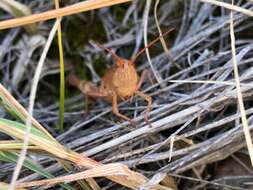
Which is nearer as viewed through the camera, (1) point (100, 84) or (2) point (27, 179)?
(2) point (27, 179)

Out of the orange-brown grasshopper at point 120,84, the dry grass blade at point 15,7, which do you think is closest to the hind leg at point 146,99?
the orange-brown grasshopper at point 120,84

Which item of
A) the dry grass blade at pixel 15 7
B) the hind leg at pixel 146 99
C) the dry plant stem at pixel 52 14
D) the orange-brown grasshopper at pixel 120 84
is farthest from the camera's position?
the dry grass blade at pixel 15 7

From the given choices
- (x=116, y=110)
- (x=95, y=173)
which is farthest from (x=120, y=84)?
(x=95, y=173)

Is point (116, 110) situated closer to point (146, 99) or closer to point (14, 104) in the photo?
point (146, 99)

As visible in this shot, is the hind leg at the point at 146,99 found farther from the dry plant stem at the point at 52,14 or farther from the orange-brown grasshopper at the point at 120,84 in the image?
the dry plant stem at the point at 52,14

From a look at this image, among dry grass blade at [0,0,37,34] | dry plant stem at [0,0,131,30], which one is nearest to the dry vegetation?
dry plant stem at [0,0,131,30]

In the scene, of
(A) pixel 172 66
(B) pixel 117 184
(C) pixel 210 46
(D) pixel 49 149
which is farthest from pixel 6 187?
(C) pixel 210 46

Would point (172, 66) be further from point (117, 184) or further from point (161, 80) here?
point (117, 184)

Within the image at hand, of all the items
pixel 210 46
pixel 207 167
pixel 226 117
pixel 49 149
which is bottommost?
pixel 207 167
